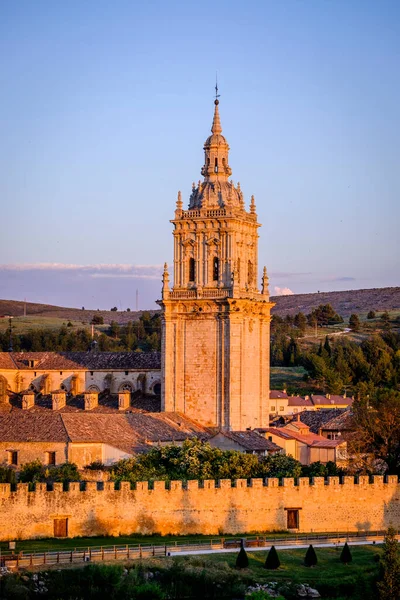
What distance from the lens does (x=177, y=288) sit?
80.9 metres

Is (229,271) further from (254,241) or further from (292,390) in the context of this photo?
(292,390)

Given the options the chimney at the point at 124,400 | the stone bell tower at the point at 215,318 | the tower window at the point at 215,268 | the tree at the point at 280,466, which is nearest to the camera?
the tree at the point at 280,466

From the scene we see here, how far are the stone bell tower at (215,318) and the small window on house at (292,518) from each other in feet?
67.1

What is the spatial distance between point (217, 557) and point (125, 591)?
4.64m

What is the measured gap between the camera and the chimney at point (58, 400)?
3125 inches

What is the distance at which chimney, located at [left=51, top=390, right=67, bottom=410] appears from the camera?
79.4m

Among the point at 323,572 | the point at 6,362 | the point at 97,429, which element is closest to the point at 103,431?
the point at 97,429

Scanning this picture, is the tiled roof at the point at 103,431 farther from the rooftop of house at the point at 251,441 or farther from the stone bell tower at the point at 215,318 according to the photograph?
the stone bell tower at the point at 215,318

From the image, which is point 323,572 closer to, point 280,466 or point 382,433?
point 280,466

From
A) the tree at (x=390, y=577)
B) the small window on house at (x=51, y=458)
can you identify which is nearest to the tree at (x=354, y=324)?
the small window on house at (x=51, y=458)

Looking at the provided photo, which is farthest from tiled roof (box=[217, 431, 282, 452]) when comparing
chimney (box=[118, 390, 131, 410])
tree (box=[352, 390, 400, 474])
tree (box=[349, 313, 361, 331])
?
tree (box=[349, 313, 361, 331])

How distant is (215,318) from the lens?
261 ft

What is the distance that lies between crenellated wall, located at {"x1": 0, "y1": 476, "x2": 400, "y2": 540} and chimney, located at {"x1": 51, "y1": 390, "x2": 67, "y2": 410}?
75.6 ft

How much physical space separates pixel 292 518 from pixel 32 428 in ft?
58.1
